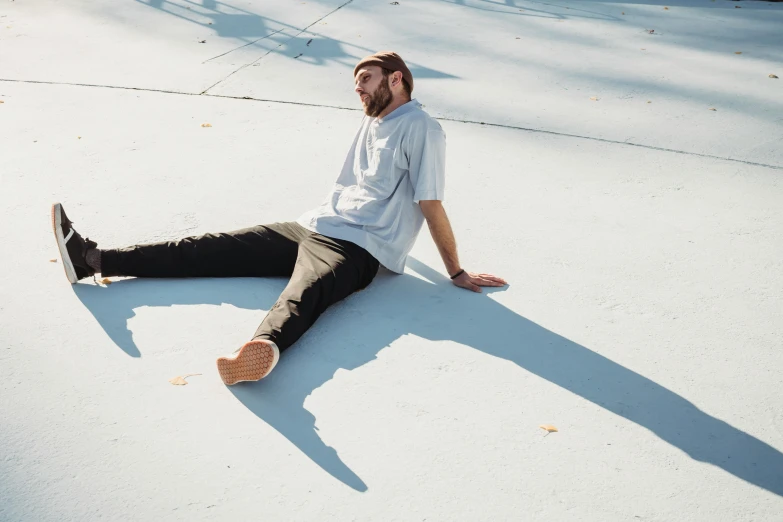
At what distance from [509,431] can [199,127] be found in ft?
11.9

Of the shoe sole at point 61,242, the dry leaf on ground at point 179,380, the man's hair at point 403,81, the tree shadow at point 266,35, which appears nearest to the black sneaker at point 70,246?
the shoe sole at point 61,242

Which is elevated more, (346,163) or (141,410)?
(346,163)

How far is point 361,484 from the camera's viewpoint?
263cm

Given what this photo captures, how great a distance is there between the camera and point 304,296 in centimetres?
335

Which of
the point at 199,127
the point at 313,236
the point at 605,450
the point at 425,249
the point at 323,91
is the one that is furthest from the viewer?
the point at 323,91

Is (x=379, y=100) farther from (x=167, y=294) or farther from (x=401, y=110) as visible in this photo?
(x=167, y=294)

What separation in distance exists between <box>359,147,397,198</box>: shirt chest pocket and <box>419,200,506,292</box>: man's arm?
183 mm

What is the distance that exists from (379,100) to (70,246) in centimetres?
153

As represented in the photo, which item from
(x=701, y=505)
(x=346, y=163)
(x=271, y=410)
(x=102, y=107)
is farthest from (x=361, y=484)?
(x=102, y=107)

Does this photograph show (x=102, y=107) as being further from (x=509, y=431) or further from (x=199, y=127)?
(x=509, y=431)

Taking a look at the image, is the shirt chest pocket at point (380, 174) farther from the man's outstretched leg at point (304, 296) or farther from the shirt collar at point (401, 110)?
the man's outstretched leg at point (304, 296)

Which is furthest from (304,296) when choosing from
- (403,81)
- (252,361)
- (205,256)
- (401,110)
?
(403,81)

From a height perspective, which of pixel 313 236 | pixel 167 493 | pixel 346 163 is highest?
pixel 346 163

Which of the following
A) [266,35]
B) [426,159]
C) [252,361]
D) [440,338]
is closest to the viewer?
[252,361]
